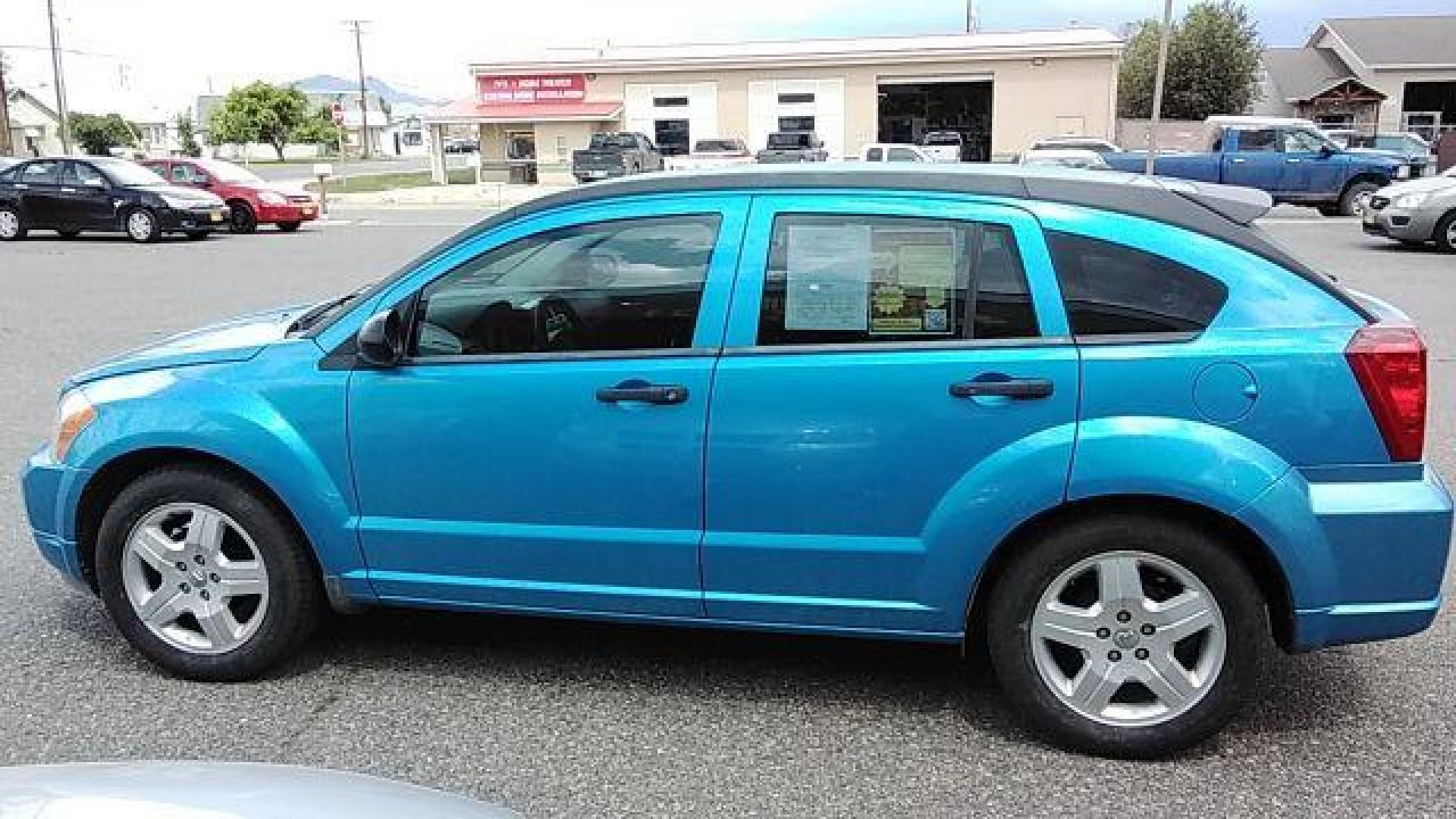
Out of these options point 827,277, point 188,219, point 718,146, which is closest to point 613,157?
point 718,146

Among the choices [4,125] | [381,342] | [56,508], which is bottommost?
[56,508]

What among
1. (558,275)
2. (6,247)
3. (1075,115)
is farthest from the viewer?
(1075,115)

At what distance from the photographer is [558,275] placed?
146 inches

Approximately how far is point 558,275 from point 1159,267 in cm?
176

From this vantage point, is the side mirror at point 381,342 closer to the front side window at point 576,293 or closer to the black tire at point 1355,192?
the front side window at point 576,293

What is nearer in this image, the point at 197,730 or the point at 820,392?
the point at 820,392

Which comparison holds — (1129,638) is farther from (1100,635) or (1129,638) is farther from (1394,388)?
(1394,388)

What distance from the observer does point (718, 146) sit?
39.1 metres

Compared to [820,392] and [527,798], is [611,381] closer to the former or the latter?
[820,392]

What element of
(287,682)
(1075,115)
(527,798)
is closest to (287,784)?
(527,798)

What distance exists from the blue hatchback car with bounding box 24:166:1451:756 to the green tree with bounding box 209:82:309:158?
Answer: 88.5 metres

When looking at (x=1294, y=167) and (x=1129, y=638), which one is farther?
(x=1294, y=167)

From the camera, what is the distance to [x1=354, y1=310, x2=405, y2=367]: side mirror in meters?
3.59

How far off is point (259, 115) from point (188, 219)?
69063mm
